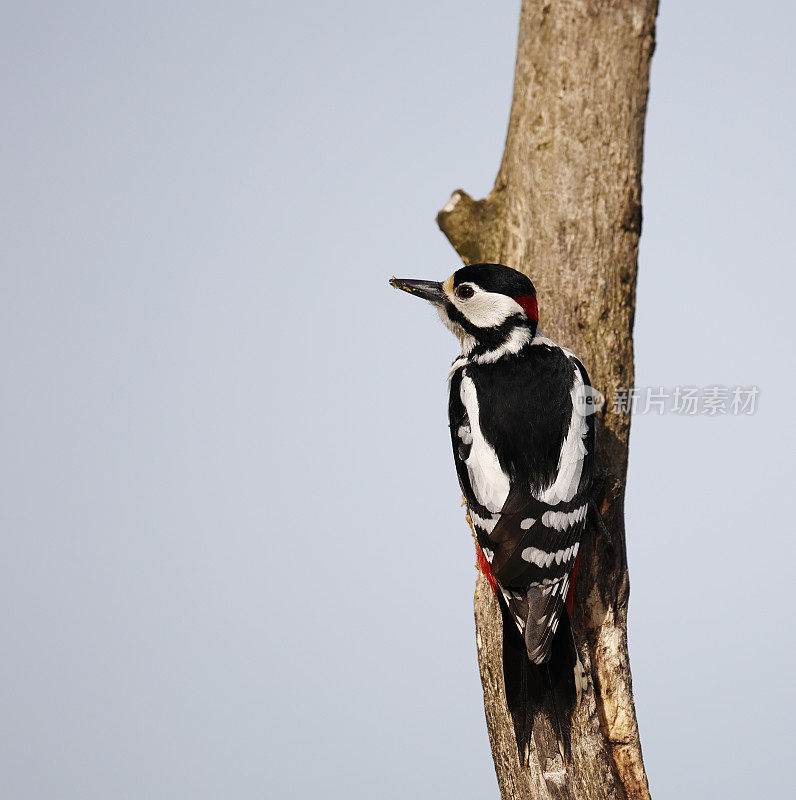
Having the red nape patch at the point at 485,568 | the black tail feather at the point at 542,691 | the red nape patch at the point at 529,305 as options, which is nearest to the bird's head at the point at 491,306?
the red nape patch at the point at 529,305

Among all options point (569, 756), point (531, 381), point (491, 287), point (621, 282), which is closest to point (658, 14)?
point (621, 282)

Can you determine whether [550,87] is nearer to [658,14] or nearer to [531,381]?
[658,14]

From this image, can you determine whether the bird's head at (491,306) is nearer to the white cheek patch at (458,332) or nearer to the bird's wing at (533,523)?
the white cheek patch at (458,332)

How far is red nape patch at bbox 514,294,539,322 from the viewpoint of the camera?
96.0 inches

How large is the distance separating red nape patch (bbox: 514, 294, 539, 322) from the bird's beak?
0.82 feet

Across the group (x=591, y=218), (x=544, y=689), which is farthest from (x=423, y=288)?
(x=544, y=689)

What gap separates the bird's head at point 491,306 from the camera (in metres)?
2.43

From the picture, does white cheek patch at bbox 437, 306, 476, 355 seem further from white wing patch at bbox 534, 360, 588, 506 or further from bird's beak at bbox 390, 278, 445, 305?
white wing patch at bbox 534, 360, 588, 506

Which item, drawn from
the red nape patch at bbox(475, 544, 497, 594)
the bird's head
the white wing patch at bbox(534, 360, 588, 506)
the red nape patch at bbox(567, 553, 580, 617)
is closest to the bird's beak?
the bird's head

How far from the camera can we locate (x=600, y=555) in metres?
2.56

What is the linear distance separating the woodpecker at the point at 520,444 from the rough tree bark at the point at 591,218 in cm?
18

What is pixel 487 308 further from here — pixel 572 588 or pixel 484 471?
pixel 572 588

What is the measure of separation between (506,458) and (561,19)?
135 cm

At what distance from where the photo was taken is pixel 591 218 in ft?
8.80
